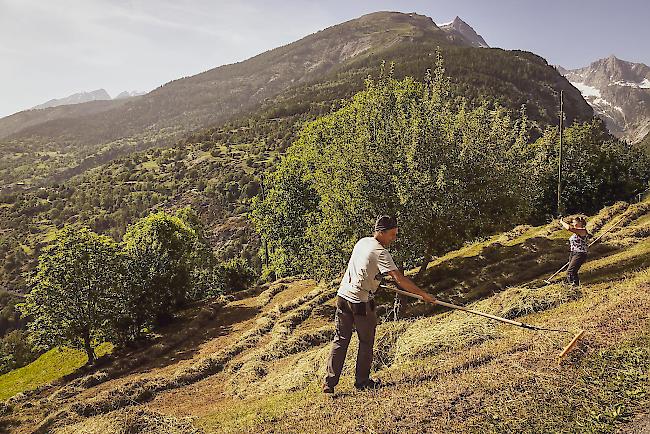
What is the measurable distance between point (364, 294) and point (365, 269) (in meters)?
0.51

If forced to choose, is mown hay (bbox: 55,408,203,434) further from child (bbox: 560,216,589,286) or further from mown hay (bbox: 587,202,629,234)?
mown hay (bbox: 587,202,629,234)

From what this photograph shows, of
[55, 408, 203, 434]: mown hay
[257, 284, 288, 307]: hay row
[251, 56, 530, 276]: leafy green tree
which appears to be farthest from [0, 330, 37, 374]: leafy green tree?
[55, 408, 203, 434]: mown hay

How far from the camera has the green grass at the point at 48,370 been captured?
3381 centimetres

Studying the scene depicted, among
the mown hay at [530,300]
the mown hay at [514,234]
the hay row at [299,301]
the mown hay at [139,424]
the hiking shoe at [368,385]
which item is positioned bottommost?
the hay row at [299,301]

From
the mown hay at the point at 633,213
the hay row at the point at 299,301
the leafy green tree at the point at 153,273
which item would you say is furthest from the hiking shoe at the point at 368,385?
the leafy green tree at the point at 153,273

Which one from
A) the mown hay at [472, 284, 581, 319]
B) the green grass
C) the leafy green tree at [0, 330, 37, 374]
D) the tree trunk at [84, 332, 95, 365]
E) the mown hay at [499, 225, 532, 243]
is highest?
the mown hay at [472, 284, 581, 319]

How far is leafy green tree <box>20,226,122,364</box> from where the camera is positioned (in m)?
30.8

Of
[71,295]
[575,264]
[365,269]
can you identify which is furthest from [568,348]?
[71,295]

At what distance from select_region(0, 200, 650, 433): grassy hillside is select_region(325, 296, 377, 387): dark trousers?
48 cm

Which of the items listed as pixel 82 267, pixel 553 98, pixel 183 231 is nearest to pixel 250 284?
pixel 183 231

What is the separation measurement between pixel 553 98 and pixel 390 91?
199696 millimetres

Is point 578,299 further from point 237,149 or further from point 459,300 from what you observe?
point 237,149

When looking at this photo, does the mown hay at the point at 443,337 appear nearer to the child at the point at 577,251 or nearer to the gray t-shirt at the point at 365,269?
the gray t-shirt at the point at 365,269

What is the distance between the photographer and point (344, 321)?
8.55m
